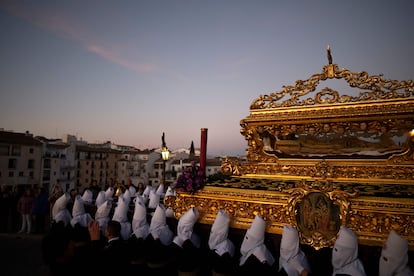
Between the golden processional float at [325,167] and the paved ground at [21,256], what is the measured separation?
9.39ft

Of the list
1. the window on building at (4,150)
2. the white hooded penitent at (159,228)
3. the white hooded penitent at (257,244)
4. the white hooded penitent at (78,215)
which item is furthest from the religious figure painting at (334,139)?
the window on building at (4,150)

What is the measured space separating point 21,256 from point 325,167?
6.48 m

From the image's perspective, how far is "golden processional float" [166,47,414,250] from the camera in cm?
350

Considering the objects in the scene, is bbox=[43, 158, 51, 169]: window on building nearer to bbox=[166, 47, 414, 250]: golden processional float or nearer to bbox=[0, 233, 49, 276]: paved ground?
bbox=[0, 233, 49, 276]: paved ground

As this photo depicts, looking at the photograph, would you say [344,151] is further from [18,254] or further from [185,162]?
[185,162]

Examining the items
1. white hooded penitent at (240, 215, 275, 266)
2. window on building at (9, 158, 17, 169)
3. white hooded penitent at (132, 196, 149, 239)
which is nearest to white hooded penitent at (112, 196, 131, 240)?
white hooded penitent at (132, 196, 149, 239)

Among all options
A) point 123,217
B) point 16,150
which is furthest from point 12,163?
point 123,217

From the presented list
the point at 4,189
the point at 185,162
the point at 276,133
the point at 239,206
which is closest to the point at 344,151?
the point at 276,133

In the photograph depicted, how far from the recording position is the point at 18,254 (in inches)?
228

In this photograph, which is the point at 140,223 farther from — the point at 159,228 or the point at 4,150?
the point at 4,150

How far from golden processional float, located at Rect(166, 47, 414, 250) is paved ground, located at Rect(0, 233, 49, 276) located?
2863mm

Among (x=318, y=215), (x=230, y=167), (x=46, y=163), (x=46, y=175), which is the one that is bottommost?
(x=46, y=175)

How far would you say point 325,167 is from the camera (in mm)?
4551

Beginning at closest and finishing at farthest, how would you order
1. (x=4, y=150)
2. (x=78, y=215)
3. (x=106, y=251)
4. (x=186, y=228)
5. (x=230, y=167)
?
(x=106, y=251)
(x=186, y=228)
(x=230, y=167)
(x=78, y=215)
(x=4, y=150)
